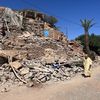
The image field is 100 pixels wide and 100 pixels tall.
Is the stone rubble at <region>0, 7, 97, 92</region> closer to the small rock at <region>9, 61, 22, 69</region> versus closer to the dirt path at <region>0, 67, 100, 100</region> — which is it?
the small rock at <region>9, 61, 22, 69</region>

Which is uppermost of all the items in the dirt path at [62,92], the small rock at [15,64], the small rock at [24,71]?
the small rock at [15,64]

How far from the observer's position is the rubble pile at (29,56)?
57.5ft

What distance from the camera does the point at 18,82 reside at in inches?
668

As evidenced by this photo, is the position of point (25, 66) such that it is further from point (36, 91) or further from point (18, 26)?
point (18, 26)

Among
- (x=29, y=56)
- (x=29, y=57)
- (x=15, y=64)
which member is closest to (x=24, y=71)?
(x=15, y=64)

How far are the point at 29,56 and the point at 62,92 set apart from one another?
22.4ft

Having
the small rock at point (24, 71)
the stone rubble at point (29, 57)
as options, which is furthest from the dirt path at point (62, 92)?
the small rock at point (24, 71)

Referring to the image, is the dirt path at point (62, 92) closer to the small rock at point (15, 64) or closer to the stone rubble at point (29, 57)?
the stone rubble at point (29, 57)

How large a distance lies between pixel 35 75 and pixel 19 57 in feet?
11.2

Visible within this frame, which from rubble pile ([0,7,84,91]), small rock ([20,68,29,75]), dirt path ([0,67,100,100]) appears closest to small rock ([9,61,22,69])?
rubble pile ([0,7,84,91])

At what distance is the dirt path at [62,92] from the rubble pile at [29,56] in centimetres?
79

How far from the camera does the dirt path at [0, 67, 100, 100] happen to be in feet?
48.5

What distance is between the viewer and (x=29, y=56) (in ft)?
70.6

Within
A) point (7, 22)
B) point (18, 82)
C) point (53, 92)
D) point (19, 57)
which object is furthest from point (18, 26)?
point (53, 92)
